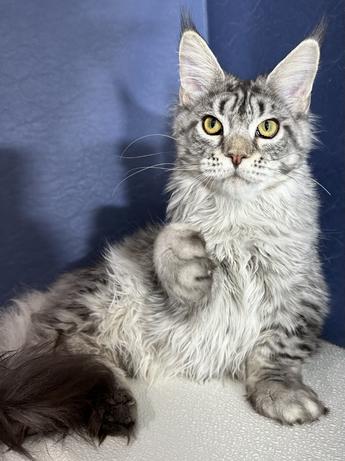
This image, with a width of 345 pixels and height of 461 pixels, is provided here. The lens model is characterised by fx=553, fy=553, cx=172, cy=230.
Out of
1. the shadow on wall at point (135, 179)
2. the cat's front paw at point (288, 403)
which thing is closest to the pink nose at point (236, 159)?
the cat's front paw at point (288, 403)

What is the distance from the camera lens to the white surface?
1.16m

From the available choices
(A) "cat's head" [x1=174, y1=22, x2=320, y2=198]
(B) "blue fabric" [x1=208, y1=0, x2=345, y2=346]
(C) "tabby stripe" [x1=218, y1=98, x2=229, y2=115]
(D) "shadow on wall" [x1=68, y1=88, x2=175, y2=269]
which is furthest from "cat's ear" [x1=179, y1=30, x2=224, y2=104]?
(D) "shadow on wall" [x1=68, y1=88, x2=175, y2=269]

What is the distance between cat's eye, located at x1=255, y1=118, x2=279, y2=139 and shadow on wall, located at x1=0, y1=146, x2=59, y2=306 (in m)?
0.85

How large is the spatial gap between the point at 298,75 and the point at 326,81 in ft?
0.65

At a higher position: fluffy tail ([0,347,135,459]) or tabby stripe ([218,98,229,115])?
tabby stripe ([218,98,229,115])

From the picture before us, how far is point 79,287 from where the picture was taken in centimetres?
160

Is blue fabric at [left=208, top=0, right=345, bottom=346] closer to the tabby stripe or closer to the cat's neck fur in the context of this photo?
the cat's neck fur

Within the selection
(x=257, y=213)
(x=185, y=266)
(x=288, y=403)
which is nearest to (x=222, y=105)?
(x=257, y=213)

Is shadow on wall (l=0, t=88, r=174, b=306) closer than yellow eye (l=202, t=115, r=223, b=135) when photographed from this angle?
No

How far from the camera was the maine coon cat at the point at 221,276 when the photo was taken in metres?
1.33

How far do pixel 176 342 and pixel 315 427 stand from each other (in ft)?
1.34

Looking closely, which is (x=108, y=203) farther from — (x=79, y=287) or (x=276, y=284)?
(x=276, y=284)

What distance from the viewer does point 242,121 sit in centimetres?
137

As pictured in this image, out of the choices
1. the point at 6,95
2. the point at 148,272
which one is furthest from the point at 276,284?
the point at 6,95
